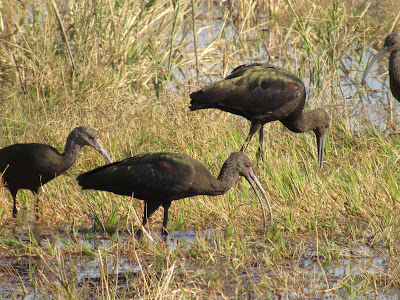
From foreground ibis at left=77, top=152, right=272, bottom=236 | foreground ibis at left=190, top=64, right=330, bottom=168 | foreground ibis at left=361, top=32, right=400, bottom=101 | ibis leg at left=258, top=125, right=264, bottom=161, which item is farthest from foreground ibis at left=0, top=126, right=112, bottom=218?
foreground ibis at left=361, top=32, right=400, bottom=101

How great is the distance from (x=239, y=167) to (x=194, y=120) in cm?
204

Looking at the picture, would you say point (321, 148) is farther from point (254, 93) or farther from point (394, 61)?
point (394, 61)

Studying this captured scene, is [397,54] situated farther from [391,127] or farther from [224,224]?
[224,224]

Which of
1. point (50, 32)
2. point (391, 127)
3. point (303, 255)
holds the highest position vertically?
point (50, 32)

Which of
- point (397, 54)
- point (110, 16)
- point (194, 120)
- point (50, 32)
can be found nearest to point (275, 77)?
point (194, 120)

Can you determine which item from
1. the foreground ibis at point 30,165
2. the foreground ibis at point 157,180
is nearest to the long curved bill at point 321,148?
the foreground ibis at point 157,180

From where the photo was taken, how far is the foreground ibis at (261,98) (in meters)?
6.92

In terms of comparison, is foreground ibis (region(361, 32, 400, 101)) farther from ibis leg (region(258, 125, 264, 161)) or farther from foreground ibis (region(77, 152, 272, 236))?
foreground ibis (region(77, 152, 272, 236))

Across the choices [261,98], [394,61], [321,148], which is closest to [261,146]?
[261,98]

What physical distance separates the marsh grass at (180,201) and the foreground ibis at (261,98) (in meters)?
0.25

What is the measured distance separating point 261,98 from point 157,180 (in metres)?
2.16

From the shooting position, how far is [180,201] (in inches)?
232

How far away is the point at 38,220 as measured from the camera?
18.8 feet

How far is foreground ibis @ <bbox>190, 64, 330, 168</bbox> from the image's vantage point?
692 cm
